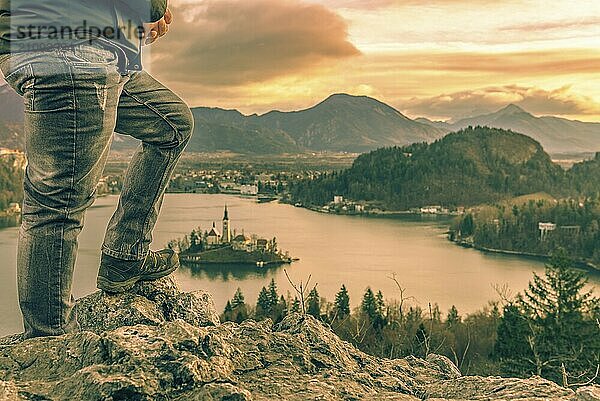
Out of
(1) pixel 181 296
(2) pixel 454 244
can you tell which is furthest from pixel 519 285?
(1) pixel 181 296

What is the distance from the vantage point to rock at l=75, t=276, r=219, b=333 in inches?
55.3

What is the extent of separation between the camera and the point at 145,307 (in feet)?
4.74

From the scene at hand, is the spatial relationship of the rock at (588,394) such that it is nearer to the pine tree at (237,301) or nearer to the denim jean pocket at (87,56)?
the denim jean pocket at (87,56)

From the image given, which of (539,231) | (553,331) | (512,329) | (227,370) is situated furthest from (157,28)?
(539,231)

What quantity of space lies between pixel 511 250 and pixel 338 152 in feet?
41.3

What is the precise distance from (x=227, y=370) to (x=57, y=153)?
1.42 ft

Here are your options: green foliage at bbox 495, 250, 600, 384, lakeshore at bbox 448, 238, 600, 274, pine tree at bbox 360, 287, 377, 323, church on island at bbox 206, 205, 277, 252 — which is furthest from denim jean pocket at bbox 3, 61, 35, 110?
lakeshore at bbox 448, 238, 600, 274

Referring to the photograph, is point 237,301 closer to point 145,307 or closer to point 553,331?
point 553,331

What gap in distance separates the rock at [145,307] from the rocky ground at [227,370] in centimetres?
14

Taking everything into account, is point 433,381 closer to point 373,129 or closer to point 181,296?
point 181,296

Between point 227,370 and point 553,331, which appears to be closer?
point 227,370

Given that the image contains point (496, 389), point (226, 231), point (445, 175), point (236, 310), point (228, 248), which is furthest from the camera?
point (445, 175)

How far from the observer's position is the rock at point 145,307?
4.61 ft

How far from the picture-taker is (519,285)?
1634 centimetres
